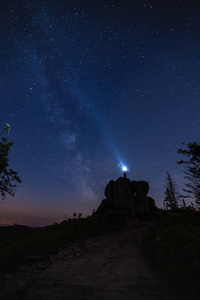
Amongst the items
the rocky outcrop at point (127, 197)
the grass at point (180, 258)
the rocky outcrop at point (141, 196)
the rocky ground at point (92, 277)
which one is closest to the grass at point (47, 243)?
the rocky ground at point (92, 277)

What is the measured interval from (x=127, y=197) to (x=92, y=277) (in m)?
11.5

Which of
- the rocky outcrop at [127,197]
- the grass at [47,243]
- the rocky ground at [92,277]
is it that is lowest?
the rocky ground at [92,277]

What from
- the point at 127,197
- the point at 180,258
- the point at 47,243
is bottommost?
the point at 180,258

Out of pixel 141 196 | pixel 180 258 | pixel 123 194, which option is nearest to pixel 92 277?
pixel 180 258

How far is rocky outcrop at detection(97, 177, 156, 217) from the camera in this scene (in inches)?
644

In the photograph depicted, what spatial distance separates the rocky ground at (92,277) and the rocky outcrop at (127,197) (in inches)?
282

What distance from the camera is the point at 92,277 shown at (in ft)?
19.0

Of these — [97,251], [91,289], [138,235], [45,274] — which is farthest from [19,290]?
[138,235]

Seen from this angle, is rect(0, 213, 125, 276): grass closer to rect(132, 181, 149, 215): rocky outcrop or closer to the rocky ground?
the rocky ground

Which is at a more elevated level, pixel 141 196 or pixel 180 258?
pixel 141 196

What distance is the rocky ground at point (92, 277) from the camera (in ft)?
15.3

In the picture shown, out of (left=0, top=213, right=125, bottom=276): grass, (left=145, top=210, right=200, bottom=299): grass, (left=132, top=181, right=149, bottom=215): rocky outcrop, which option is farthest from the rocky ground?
(left=132, top=181, right=149, bottom=215): rocky outcrop

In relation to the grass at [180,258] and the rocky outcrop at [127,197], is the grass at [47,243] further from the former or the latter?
the grass at [180,258]

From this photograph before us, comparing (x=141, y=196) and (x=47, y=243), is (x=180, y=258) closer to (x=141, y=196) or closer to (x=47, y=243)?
(x=47, y=243)
